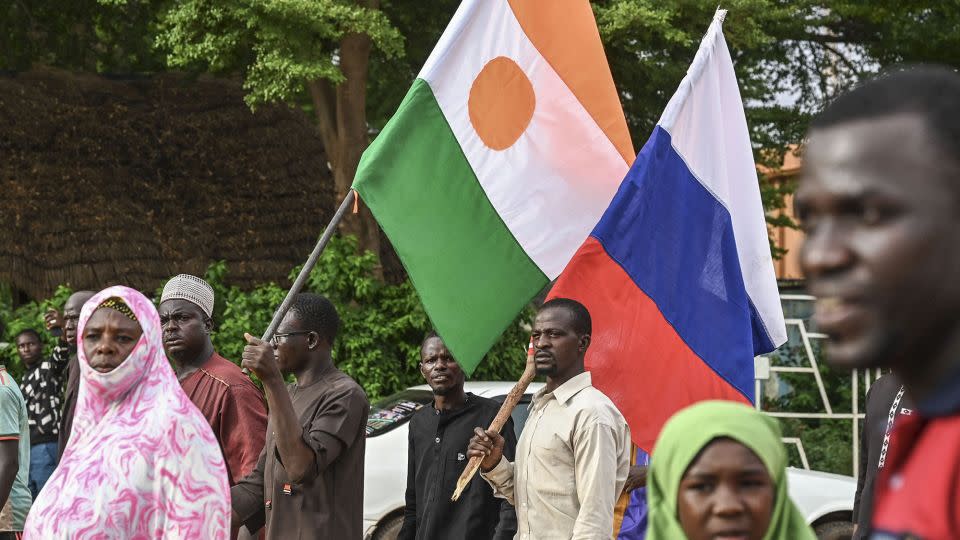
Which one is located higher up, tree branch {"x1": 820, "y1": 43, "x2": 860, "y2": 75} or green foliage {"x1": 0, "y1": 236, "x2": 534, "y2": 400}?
tree branch {"x1": 820, "y1": 43, "x2": 860, "y2": 75}

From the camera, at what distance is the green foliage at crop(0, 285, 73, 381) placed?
41.3ft

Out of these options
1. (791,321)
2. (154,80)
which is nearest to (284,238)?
(154,80)

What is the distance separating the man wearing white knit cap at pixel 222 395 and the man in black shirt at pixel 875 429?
8.03ft

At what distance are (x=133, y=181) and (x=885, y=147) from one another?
1564cm

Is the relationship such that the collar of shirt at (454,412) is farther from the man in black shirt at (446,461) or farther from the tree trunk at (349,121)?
the tree trunk at (349,121)

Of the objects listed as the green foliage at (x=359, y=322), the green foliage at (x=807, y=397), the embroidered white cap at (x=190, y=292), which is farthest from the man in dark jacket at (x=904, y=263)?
the green foliage at (x=807, y=397)

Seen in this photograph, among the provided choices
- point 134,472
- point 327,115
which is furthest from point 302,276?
point 327,115

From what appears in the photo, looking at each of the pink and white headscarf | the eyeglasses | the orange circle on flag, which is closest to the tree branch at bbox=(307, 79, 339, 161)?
the orange circle on flag

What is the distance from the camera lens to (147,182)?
53.7ft

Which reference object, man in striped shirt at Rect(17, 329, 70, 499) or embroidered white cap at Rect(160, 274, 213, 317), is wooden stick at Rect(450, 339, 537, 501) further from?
man in striped shirt at Rect(17, 329, 70, 499)

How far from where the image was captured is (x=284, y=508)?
5508mm

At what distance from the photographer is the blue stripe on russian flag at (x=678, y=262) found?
601 cm

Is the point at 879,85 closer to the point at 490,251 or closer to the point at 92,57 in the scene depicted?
the point at 490,251

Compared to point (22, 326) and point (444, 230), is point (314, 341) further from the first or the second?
point (22, 326)
